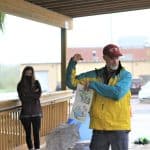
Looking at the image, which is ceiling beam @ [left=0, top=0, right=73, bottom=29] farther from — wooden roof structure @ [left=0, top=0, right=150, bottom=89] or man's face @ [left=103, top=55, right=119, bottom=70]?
man's face @ [left=103, top=55, right=119, bottom=70]

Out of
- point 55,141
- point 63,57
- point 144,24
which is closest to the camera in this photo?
point 55,141

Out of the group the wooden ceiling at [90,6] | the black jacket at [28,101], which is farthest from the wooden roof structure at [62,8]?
the black jacket at [28,101]

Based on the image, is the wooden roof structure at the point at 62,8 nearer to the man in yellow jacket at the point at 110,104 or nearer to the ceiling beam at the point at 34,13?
the ceiling beam at the point at 34,13

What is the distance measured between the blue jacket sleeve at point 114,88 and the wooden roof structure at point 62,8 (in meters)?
2.48

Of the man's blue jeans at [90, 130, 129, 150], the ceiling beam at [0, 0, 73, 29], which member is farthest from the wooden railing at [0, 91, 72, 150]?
the man's blue jeans at [90, 130, 129, 150]

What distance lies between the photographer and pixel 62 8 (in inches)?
237

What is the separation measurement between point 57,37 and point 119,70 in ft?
14.7

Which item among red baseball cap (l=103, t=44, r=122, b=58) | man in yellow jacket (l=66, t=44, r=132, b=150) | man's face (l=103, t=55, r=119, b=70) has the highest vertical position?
red baseball cap (l=103, t=44, r=122, b=58)

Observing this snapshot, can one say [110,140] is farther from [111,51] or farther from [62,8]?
[62,8]

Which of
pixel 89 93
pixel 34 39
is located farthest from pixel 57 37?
pixel 89 93

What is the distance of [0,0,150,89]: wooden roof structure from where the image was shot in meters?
5.04

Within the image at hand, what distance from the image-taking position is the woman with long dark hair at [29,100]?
5.23 metres

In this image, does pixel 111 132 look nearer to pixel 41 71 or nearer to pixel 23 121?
pixel 23 121

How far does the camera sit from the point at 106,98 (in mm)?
2639
